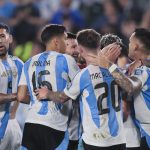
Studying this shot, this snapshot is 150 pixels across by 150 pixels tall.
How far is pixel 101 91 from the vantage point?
8453 millimetres

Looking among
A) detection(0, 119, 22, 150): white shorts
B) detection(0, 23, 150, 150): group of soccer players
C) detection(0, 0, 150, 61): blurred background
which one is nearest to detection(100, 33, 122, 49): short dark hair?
detection(0, 23, 150, 150): group of soccer players

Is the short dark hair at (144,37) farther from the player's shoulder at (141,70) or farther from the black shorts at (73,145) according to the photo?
the black shorts at (73,145)

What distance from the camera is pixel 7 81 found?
9734 mm

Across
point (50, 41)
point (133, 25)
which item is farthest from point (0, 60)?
point (133, 25)

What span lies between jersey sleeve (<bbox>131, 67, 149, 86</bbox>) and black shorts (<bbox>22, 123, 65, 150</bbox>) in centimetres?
127

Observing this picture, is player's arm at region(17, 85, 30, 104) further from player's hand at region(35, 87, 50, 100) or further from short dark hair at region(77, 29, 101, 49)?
short dark hair at region(77, 29, 101, 49)

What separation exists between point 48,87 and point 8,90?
0.96m

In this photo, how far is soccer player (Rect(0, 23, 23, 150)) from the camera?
974 cm

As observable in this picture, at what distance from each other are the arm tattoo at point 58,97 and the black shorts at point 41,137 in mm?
443

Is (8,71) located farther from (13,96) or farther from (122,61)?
(122,61)

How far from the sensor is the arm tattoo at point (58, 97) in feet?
28.4

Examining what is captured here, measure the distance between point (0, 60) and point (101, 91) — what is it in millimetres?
1976

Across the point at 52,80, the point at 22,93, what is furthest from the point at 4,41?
the point at 52,80

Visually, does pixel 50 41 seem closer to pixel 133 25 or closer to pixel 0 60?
pixel 0 60
